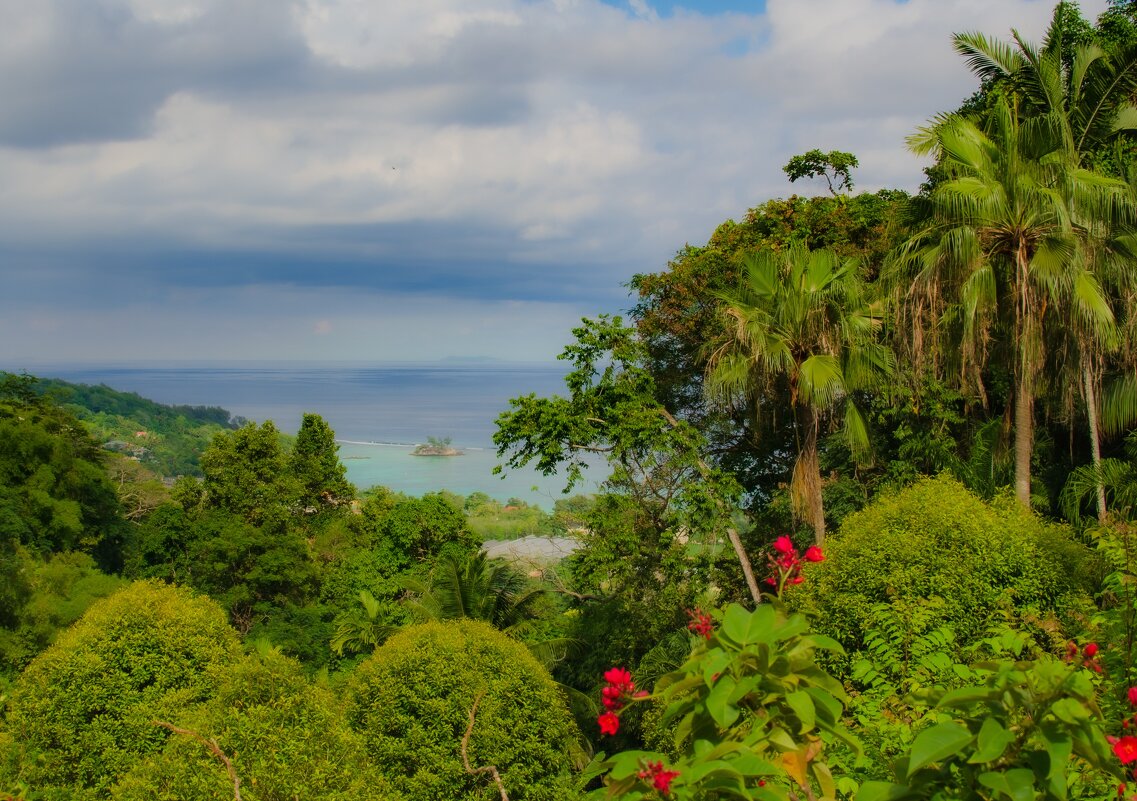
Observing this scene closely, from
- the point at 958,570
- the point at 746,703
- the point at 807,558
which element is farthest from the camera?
the point at 958,570

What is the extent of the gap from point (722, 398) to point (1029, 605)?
437cm

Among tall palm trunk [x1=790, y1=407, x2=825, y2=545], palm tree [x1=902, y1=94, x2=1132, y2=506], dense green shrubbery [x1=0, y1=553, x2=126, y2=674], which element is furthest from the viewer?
dense green shrubbery [x1=0, y1=553, x2=126, y2=674]

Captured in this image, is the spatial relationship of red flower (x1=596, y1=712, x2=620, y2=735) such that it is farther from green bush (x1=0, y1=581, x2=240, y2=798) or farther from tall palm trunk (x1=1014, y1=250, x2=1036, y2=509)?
green bush (x1=0, y1=581, x2=240, y2=798)

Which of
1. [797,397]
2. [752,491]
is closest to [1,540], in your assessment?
[752,491]

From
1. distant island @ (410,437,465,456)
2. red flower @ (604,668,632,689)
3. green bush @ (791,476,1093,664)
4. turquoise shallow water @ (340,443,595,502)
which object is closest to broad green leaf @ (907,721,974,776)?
red flower @ (604,668,632,689)

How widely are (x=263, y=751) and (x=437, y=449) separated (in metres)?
94.5

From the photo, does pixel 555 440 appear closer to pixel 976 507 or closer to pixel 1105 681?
pixel 976 507

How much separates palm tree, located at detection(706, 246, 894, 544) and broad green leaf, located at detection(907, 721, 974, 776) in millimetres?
8566

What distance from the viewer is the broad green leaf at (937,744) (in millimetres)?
1509

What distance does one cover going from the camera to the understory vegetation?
2.07m

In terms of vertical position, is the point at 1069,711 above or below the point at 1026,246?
below

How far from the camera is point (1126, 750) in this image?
183 centimetres

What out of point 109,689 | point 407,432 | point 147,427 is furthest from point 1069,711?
point 407,432

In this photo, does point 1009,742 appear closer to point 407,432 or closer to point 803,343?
point 803,343
